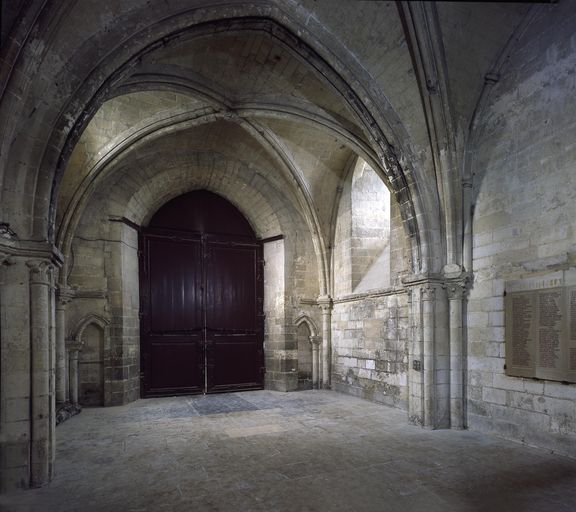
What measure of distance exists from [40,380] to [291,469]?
8.58ft

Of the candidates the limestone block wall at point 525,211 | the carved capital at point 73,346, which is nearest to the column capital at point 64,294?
the carved capital at point 73,346

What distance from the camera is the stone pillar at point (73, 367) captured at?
24.5 ft

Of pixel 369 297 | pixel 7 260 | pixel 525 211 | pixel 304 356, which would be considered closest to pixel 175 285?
pixel 304 356

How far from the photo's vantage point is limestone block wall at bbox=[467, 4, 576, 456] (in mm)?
4781

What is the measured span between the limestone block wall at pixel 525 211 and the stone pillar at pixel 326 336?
4.08 meters

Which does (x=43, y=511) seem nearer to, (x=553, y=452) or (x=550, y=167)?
(x=553, y=452)

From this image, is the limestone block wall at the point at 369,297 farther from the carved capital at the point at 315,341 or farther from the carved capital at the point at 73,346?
the carved capital at the point at 73,346

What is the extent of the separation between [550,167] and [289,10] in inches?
144

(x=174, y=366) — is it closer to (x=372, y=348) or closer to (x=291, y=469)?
(x=372, y=348)

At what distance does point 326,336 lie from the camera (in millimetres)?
9797

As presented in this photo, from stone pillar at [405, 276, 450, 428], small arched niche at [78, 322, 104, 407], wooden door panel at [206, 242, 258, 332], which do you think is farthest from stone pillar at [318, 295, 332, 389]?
small arched niche at [78, 322, 104, 407]

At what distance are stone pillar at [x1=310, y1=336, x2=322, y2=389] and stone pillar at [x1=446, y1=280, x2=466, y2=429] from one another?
408 centimetres

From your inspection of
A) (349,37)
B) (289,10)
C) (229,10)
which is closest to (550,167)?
(349,37)

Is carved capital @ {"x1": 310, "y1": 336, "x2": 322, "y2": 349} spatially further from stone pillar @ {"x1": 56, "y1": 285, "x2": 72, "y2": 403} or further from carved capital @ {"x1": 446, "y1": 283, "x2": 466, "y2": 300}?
stone pillar @ {"x1": 56, "y1": 285, "x2": 72, "y2": 403}
